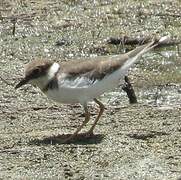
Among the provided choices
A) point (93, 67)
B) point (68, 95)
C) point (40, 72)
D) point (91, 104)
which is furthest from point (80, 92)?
point (91, 104)

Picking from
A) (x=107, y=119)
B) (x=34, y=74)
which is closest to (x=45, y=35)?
(x=107, y=119)

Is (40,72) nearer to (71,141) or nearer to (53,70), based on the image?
(53,70)

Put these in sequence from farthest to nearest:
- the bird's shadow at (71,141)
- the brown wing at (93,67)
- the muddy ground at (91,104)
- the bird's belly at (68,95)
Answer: the bird's shadow at (71,141)
the brown wing at (93,67)
the bird's belly at (68,95)
the muddy ground at (91,104)

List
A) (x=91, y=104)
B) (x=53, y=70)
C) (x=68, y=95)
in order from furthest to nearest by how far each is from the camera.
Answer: (x=91, y=104) < (x=53, y=70) < (x=68, y=95)

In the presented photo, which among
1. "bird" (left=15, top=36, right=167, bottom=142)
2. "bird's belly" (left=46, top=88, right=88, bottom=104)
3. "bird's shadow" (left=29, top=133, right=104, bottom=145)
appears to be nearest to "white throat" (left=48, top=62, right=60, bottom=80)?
"bird" (left=15, top=36, right=167, bottom=142)

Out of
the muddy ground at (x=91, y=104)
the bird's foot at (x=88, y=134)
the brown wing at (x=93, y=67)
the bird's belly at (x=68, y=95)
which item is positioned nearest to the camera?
the muddy ground at (x=91, y=104)

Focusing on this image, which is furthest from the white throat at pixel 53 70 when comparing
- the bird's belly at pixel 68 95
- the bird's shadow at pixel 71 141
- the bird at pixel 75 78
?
the bird's shadow at pixel 71 141

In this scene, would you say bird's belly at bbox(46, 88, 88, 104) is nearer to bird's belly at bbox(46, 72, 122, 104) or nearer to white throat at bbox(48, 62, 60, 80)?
bird's belly at bbox(46, 72, 122, 104)

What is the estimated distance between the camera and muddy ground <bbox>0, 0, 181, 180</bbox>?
638 centimetres

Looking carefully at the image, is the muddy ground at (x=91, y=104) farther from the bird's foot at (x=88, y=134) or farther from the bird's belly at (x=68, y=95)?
the bird's belly at (x=68, y=95)

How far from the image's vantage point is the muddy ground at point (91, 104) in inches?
251

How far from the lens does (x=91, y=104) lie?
8.15 metres

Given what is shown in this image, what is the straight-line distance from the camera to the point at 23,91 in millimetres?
8742

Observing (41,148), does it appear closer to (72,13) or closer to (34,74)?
(34,74)
